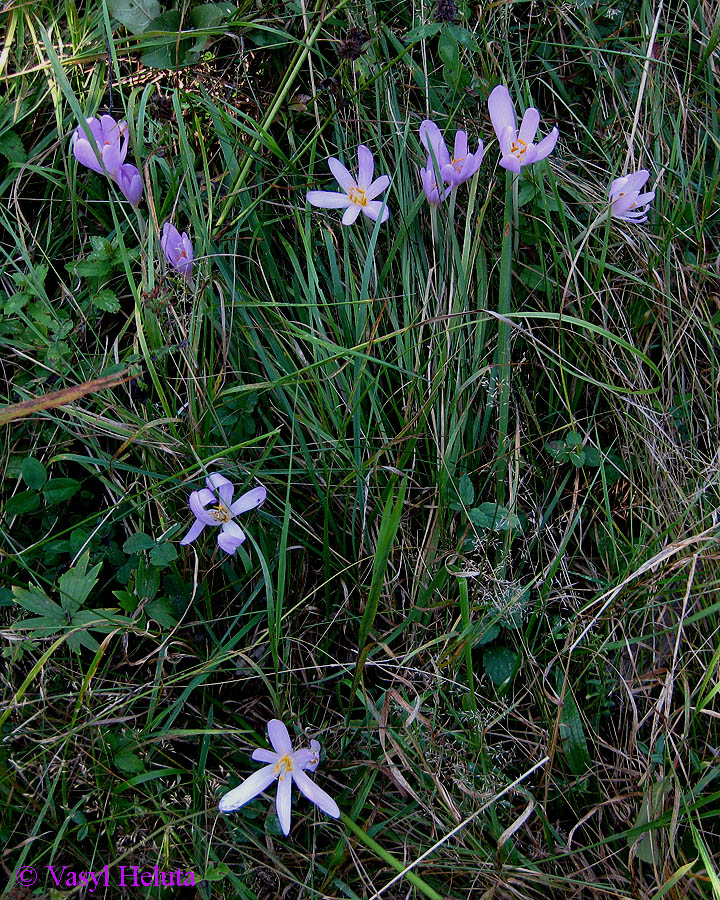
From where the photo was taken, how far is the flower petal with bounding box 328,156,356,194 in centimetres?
181

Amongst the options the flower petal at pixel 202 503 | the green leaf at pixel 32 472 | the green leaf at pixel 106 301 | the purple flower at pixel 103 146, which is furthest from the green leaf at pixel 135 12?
the flower petal at pixel 202 503

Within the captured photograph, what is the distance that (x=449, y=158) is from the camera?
1836mm

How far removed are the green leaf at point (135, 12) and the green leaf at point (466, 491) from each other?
1.55 m

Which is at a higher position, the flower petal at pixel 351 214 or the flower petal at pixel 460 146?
the flower petal at pixel 460 146

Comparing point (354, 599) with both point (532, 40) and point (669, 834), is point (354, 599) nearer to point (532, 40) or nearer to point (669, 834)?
point (669, 834)

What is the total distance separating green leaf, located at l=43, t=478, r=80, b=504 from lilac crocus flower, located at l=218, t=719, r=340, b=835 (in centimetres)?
78

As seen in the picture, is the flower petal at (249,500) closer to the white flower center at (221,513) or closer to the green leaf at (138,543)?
the white flower center at (221,513)

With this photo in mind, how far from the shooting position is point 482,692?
5.76 ft

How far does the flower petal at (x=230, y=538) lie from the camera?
1.59m

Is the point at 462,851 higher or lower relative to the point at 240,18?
lower

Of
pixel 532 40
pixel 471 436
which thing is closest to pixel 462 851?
pixel 471 436

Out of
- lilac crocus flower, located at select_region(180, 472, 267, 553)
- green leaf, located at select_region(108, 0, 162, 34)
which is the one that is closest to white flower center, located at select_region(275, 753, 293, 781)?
lilac crocus flower, located at select_region(180, 472, 267, 553)

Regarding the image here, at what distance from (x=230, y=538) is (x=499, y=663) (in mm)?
732

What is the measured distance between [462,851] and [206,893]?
0.58m
